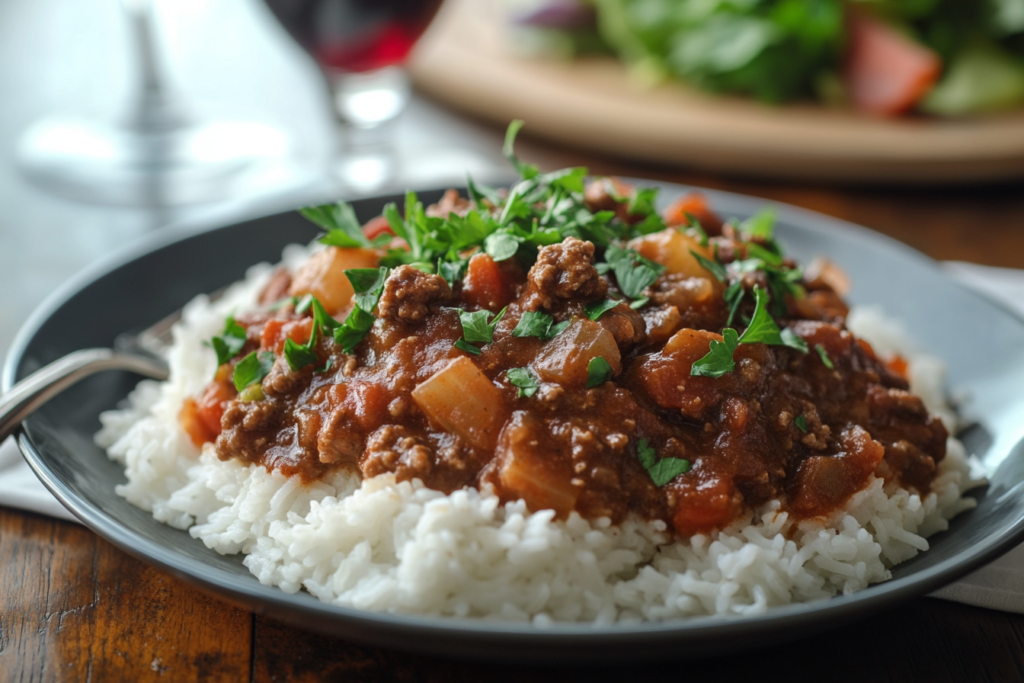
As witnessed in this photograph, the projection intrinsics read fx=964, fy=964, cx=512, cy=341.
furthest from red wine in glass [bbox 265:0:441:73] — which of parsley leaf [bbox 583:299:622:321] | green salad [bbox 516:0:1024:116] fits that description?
parsley leaf [bbox 583:299:622:321]

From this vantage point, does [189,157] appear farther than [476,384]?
Yes

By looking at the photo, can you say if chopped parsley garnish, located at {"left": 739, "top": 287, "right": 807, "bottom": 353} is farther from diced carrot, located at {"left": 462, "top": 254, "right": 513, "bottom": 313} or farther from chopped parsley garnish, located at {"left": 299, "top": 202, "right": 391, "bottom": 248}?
chopped parsley garnish, located at {"left": 299, "top": 202, "right": 391, "bottom": 248}

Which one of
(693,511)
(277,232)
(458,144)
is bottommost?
(458,144)

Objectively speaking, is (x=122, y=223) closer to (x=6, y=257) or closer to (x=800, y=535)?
(x=6, y=257)

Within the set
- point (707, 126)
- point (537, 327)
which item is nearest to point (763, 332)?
point (537, 327)

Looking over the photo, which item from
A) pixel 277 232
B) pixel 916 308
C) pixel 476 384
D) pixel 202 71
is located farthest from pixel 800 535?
pixel 202 71

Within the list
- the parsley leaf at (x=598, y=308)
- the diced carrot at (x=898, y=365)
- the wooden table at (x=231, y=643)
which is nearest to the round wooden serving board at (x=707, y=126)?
the diced carrot at (x=898, y=365)
